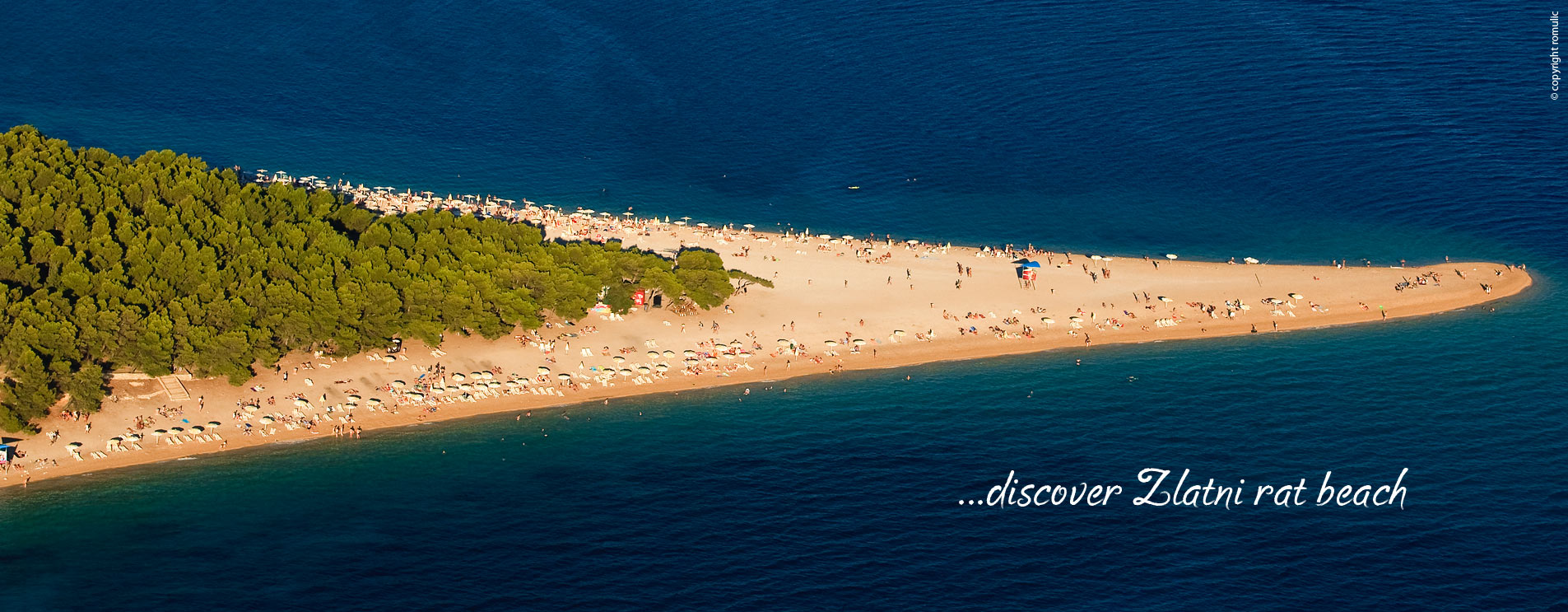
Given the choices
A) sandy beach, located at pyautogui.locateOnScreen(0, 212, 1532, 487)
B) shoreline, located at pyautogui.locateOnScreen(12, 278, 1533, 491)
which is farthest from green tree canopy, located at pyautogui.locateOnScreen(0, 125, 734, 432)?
shoreline, located at pyautogui.locateOnScreen(12, 278, 1533, 491)

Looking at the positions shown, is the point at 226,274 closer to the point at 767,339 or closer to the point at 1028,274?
the point at 767,339

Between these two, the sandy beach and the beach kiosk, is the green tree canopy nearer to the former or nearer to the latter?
the sandy beach

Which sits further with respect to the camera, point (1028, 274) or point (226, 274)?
point (1028, 274)

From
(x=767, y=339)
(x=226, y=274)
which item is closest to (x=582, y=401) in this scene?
(x=767, y=339)

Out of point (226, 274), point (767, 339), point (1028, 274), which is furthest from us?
point (1028, 274)

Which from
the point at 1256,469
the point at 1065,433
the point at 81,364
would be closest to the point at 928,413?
the point at 1065,433

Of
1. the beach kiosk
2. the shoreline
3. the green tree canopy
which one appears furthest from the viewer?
the beach kiosk

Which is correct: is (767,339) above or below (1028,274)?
below

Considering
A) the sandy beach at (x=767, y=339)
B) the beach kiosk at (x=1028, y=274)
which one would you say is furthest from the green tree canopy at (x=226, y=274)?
the beach kiosk at (x=1028, y=274)

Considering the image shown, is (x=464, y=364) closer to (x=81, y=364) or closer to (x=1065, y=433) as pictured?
(x=81, y=364)
